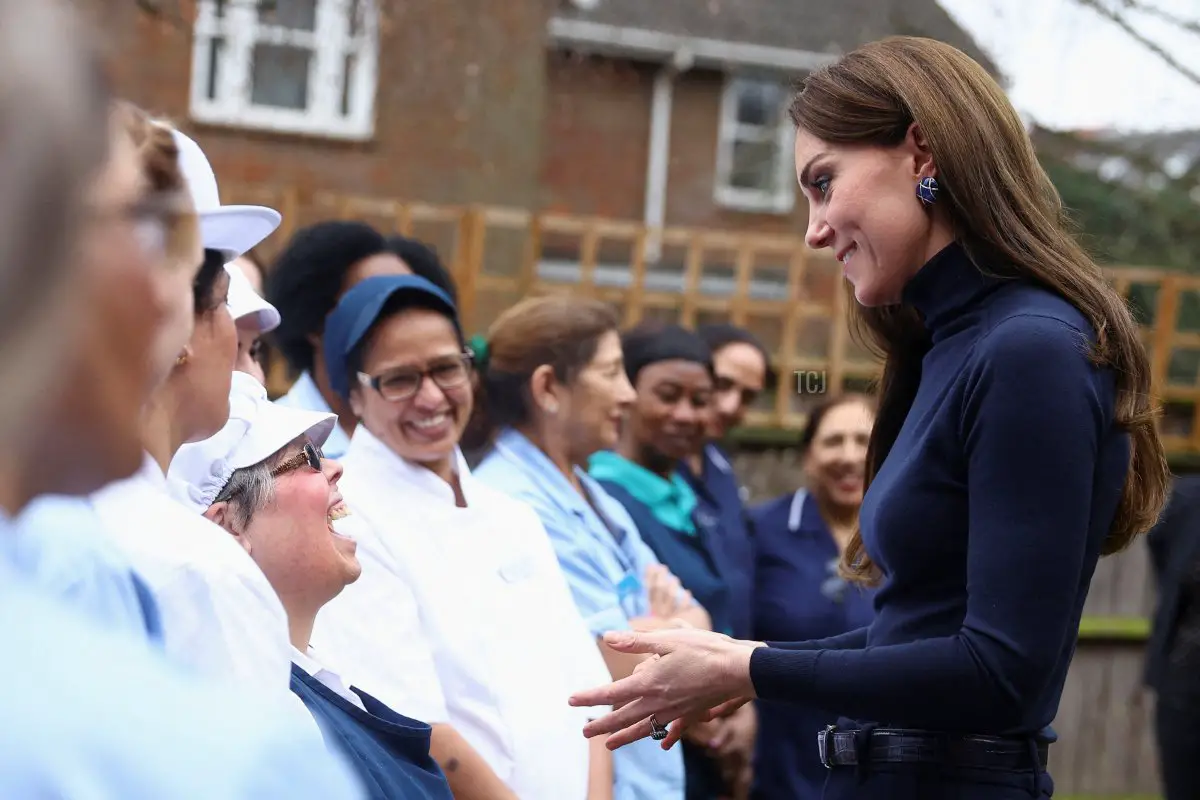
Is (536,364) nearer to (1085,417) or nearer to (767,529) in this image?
(767,529)

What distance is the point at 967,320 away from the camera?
7.36 ft

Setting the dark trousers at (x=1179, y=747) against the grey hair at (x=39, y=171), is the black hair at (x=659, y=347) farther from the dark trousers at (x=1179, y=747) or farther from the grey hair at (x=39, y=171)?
the grey hair at (x=39, y=171)

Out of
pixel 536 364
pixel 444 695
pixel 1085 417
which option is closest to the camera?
pixel 1085 417

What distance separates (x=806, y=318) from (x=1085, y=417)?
30.1ft

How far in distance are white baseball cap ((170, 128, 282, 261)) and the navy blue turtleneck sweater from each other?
105 cm

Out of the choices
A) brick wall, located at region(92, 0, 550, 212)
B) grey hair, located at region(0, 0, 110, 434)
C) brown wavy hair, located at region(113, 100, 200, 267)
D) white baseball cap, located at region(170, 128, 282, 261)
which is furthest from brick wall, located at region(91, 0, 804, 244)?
grey hair, located at region(0, 0, 110, 434)

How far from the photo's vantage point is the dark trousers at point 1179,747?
16.1ft

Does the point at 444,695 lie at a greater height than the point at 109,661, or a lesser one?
lesser

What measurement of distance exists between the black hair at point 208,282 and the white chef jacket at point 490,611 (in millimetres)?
1104

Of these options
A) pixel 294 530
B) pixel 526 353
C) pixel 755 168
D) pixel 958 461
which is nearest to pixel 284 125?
pixel 755 168

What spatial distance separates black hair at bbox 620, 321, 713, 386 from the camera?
5.54m

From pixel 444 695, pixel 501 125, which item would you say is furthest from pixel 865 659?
pixel 501 125

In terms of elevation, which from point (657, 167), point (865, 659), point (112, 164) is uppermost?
point (657, 167)

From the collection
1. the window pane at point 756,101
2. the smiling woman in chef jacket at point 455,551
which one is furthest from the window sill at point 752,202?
the smiling woman in chef jacket at point 455,551
